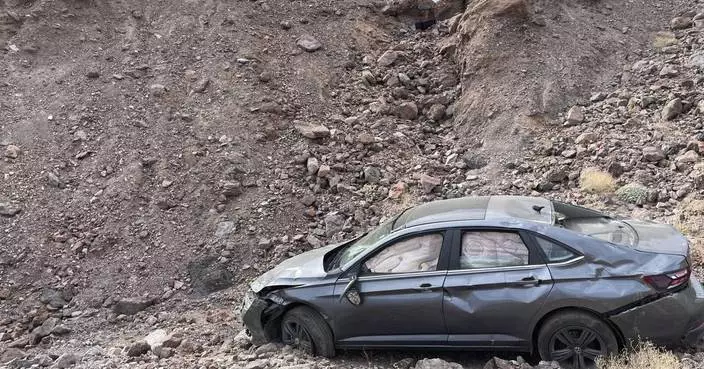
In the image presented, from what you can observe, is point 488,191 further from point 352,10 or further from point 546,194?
point 352,10

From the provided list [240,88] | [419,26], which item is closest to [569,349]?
[240,88]

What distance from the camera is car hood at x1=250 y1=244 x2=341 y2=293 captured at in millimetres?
6004

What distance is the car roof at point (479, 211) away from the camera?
18.3 feet

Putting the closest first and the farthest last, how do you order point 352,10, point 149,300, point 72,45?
point 149,300 → point 72,45 → point 352,10

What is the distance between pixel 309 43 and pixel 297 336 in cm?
919

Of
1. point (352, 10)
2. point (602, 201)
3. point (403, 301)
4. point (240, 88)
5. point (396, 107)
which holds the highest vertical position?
point (352, 10)

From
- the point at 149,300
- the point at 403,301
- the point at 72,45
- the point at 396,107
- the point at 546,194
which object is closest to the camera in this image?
the point at 403,301

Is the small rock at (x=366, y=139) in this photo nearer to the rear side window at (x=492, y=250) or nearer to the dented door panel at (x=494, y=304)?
the rear side window at (x=492, y=250)

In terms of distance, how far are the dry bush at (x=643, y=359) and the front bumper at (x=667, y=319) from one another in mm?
81

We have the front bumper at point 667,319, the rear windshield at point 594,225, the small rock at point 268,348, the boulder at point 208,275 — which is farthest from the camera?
the boulder at point 208,275

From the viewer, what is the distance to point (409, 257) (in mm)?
5680

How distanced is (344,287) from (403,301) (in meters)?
0.60

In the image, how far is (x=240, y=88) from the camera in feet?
40.8

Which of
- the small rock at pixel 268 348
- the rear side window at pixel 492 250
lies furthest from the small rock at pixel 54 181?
the rear side window at pixel 492 250
